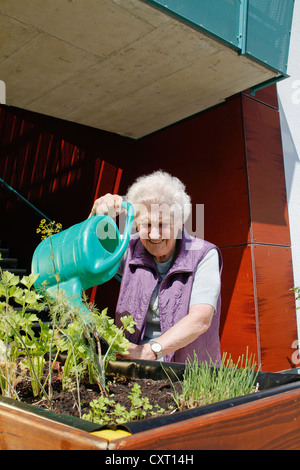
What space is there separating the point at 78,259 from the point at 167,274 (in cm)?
80

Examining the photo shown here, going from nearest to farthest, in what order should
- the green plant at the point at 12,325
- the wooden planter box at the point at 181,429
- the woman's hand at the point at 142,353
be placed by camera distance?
the wooden planter box at the point at 181,429
the green plant at the point at 12,325
the woman's hand at the point at 142,353

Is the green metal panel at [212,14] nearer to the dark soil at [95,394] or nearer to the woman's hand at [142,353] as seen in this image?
the woman's hand at [142,353]

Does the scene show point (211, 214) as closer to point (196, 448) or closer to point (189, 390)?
point (189, 390)

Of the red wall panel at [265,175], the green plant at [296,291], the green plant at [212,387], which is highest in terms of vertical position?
the red wall panel at [265,175]

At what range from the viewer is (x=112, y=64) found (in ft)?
11.3

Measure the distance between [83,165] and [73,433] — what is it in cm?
470

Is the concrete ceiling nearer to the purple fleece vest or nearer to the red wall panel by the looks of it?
the red wall panel

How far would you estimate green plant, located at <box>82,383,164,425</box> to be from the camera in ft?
2.80

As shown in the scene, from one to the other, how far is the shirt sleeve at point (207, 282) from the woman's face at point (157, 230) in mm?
179

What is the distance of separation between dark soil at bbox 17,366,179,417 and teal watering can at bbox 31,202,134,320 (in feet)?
0.63

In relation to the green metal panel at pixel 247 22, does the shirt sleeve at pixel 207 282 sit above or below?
below

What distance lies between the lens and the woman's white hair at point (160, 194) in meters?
1.96

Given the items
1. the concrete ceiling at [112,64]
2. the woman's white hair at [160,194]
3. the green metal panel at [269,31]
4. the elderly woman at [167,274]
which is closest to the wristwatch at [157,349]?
the elderly woman at [167,274]
